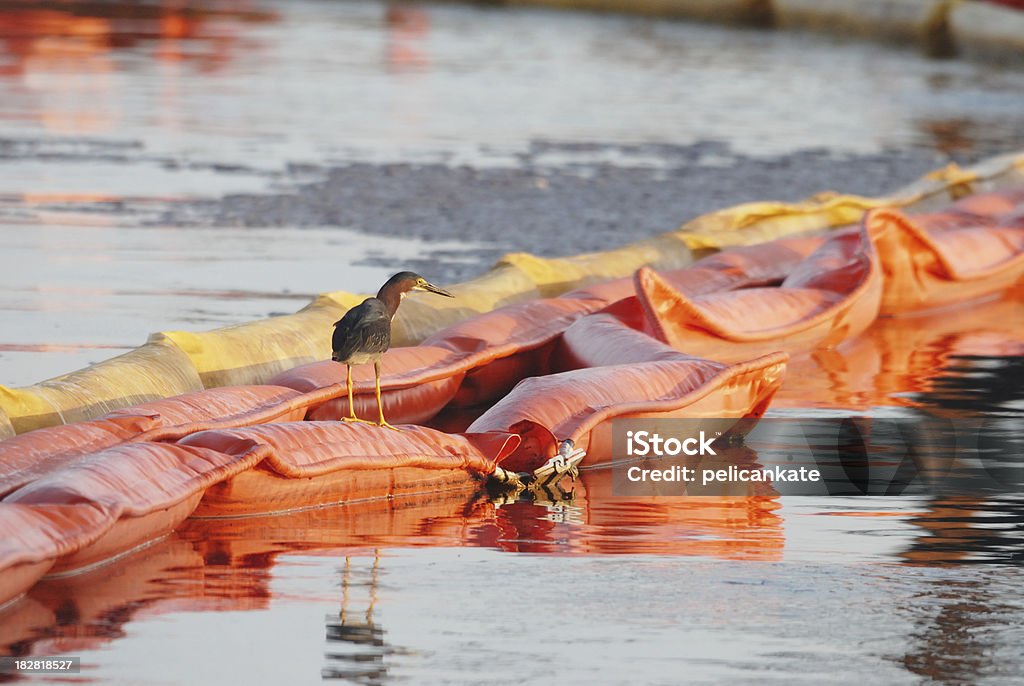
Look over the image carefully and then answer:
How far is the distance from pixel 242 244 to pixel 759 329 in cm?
301

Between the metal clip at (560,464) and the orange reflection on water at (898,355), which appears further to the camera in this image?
the orange reflection on water at (898,355)

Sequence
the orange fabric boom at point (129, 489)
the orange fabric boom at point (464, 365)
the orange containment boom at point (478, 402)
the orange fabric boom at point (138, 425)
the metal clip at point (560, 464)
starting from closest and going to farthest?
the orange fabric boom at point (129, 489) → the orange containment boom at point (478, 402) → the orange fabric boom at point (138, 425) → the metal clip at point (560, 464) → the orange fabric boom at point (464, 365)

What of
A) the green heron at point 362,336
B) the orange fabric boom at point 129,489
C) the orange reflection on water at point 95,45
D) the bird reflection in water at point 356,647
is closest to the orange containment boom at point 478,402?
the orange fabric boom at point 129,489

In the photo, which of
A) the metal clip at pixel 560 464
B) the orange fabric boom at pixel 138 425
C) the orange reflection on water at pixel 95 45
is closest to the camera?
the orange fabric boom at pixel 138 425

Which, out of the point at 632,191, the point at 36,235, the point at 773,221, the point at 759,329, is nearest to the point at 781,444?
the point at 759,329

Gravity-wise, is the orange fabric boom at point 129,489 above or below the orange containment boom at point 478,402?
below

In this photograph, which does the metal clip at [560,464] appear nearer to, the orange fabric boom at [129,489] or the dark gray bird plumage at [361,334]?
the dark gray bird plumage at [361,334]

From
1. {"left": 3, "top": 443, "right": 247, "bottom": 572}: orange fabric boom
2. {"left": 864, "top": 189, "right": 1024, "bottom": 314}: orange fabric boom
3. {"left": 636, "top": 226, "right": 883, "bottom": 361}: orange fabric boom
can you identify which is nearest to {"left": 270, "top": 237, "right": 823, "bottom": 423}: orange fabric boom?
{"left": 636, "top": 226, "right": 883, "bottom": 361}: orange fabric boom

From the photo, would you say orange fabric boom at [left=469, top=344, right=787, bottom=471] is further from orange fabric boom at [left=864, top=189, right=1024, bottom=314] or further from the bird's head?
orange fabric boom at [left=864, top=189, right=1024, bottom=314]

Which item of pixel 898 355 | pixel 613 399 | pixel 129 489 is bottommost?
pixel 129 489

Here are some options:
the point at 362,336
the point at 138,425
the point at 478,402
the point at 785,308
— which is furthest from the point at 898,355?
the point at 138,425

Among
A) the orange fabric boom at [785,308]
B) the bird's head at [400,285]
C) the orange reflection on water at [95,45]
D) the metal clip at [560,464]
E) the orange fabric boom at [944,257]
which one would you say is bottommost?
the metal clip at [560,464]

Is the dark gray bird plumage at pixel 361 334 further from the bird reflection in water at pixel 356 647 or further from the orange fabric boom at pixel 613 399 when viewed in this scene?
the bird reflection in water at pixel 356 647

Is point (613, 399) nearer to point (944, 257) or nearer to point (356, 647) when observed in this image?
point (356, 647)
